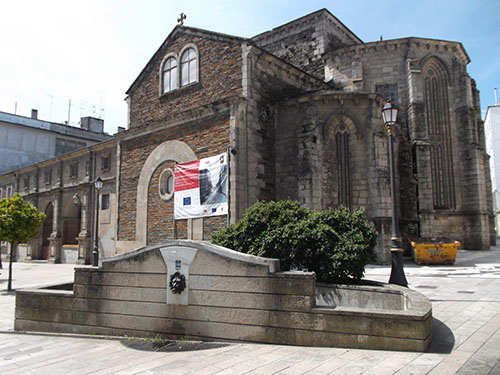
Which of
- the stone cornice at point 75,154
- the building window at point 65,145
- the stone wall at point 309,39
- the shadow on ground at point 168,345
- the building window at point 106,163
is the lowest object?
the shadow on ground at point 168,345

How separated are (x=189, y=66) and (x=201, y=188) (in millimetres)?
6258

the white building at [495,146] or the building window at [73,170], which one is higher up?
the white building at [495,146]

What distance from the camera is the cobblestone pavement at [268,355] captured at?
4527mm

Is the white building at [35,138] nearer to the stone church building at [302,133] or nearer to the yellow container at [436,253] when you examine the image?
the stone church building at [302,133]

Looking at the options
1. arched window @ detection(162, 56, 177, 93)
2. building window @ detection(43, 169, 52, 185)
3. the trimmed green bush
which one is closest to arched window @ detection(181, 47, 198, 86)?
arched window @ detection(162, 56, 177, 93)

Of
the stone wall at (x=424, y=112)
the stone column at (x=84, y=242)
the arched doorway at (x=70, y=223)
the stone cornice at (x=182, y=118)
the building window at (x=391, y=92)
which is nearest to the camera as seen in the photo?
the stone cornice at (x=182, y=118)

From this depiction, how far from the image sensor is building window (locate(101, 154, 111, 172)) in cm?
2650

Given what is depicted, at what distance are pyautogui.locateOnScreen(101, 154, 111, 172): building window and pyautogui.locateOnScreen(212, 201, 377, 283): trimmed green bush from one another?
815 inches

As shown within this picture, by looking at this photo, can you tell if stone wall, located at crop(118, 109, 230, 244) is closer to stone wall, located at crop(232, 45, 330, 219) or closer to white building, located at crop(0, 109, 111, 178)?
stone wall, located at crop(232, 45, 330, 219)

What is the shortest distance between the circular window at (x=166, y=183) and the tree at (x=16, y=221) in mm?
5436

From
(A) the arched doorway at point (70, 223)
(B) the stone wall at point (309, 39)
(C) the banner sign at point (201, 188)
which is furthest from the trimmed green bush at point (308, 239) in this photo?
(A) the arched doorway at point (70, 223)

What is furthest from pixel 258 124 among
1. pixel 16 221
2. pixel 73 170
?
pixel 73 170

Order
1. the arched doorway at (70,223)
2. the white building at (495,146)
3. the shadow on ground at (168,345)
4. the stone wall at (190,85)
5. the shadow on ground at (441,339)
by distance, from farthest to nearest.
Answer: the white building at (495,146)
the arched doorway at (70,223)
the stone wall at (190,85)
the shadow on ground at (168,345)
the shadow on ground at (441,339)

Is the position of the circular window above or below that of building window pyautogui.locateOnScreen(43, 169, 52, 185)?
below
